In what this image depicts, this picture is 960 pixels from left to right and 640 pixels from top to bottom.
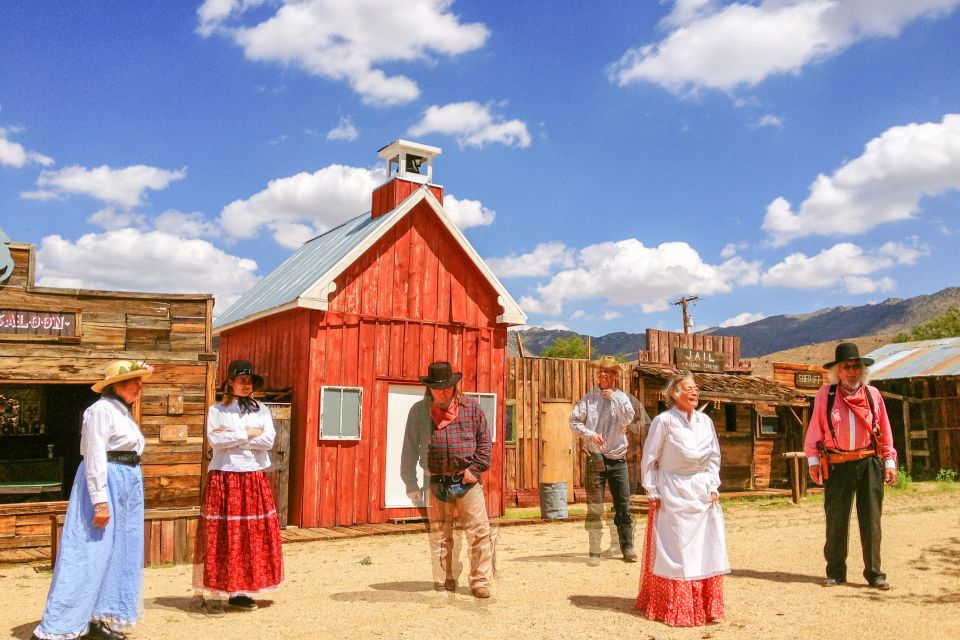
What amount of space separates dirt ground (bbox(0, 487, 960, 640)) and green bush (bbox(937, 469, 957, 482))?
11.7m

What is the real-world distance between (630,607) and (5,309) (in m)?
8.15

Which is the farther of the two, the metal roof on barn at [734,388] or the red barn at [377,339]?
the metal roof on barn at [734,388]

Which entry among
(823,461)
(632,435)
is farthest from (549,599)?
(632,435)

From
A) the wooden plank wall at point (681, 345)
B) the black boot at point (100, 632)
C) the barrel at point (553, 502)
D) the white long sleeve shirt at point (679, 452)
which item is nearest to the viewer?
the black boot at point (100, 632)

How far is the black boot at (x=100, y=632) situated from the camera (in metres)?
5.51

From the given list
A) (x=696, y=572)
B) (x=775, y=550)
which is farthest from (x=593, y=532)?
(x=696, y=572)

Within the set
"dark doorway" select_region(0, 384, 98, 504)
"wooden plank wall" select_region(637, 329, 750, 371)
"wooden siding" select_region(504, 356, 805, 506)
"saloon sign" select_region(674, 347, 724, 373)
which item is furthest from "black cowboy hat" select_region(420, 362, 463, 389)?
"saloon sign" select_region(674, 347, 724, 373)

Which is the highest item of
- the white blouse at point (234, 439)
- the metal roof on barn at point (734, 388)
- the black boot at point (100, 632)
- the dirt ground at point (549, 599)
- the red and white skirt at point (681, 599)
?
the metal roof on barn at point (734, 388)

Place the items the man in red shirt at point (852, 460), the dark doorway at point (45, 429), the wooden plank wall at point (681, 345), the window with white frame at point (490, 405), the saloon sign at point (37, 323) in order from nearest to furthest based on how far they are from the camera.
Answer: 1. the man in red shirt at point (852, 460)
2. the saloon sign at point (37, 323)
3. the dark doorway at point (45, 429)
4. the window with white frame at point (490, 405)
5. the wooden plank wall at point (681, 345)

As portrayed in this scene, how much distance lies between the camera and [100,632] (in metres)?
5.52

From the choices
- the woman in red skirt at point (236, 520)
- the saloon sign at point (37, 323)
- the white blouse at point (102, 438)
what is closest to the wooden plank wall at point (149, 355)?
the saloon sign at point (37, 323)

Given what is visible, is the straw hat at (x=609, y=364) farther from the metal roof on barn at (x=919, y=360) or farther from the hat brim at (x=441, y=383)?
the metal roof on barn at (x=919, y=360)

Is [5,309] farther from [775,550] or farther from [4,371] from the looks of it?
[775,550]

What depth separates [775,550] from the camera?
30.5 ft
